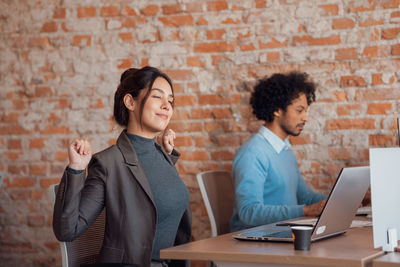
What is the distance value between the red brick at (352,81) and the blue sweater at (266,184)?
1.76 ft

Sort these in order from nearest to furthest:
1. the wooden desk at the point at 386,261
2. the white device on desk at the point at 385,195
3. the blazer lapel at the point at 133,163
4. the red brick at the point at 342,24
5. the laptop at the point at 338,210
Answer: the wooden desk at the point at 386,261
the white device on desk at the point at 385,195
the laptop at the point at 338,210
the blazer lapel at the point at 133,163
the red brick at the point at 342,24

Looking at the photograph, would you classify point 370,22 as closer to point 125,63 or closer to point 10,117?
point 125,63

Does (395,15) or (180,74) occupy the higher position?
(395,15)

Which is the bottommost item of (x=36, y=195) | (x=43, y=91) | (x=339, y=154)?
(x=36, y=195)

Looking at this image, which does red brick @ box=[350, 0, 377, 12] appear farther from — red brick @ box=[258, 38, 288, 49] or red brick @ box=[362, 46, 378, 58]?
red brick @ box=[258, 38, 288, 49]

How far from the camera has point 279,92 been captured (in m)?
3.38

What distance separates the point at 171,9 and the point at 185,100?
24.2 inches

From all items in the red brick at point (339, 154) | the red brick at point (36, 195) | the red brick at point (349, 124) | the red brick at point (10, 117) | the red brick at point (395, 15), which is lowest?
the red brick at point (36, 195)

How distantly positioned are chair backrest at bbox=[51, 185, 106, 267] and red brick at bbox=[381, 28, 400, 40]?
203 cm

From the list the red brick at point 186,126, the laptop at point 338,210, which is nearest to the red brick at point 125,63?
the red brick at point 186,126


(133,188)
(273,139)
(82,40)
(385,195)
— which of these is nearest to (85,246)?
(133,188)

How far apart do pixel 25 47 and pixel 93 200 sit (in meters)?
2.08

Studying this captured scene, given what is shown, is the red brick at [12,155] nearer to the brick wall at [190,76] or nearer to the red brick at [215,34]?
the brick wall at [190,76]

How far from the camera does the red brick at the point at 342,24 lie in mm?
3453
